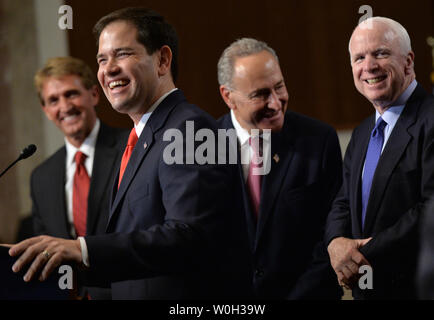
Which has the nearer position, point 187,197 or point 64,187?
point 187,197

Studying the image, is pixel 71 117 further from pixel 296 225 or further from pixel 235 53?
pixel 296 225

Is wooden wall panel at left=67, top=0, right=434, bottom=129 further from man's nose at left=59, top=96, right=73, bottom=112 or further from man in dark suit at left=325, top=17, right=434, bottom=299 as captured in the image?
man in dark suit at left=325, top=17, right=434, bottom=299

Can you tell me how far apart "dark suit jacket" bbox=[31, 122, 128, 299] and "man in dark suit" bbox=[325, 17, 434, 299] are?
1.12m

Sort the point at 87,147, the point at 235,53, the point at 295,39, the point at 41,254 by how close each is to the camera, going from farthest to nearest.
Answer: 1. the point at 295,39
2. the point at 87,147
3. the point at 235,53
4. the point at 41,254

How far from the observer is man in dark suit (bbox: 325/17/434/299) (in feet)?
6.69

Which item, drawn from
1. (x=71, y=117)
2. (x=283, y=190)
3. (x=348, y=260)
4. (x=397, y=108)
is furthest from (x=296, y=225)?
(x=71, y=117)

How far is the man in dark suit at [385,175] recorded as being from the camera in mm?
2039

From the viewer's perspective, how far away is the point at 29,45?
5117mm

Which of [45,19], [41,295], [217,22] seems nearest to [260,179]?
[41,295]

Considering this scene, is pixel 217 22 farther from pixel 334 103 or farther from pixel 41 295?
pixel 41 295

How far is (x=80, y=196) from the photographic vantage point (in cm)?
297

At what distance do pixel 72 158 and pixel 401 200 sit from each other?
5.82ft

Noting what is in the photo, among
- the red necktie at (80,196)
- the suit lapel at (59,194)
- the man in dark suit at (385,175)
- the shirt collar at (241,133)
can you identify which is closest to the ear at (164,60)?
the shirt collar at (241,133)

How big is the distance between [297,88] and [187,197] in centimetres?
274
